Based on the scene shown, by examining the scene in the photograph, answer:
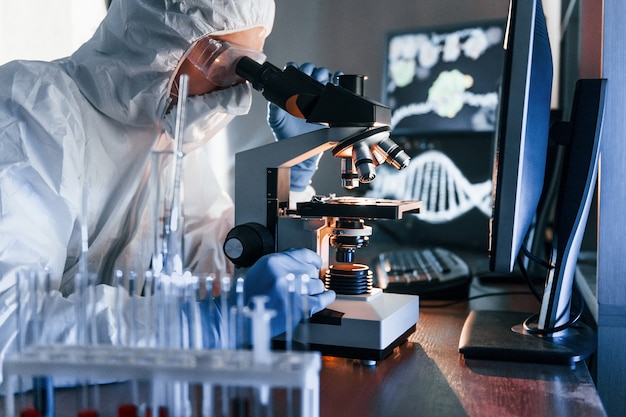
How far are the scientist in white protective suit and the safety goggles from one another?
0.08ft

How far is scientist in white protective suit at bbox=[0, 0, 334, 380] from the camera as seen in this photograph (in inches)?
43.9

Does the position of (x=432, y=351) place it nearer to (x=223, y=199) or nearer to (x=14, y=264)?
(x=14, y=264)

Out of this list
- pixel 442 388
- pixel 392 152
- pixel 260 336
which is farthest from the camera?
pixel 392 152

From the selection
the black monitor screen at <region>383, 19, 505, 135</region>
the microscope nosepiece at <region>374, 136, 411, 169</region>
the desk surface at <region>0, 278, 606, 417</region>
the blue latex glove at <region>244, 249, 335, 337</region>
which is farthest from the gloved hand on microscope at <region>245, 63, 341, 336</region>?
the black monitor screen at <region>383, 19, 505, 135</region>

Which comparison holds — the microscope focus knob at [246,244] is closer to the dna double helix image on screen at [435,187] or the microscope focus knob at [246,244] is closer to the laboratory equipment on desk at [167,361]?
the laboratory equipment on desk at [167,361]

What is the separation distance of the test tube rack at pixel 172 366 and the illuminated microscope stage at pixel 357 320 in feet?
1.32

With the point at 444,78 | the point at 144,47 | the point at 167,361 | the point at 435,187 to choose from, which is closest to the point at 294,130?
the point at 144,47

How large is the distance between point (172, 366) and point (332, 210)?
0.59 m

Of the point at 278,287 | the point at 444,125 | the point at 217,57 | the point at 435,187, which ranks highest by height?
the point at 217,57

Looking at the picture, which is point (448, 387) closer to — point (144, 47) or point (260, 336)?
point (260, 336)

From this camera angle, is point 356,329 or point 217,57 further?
point 217,57

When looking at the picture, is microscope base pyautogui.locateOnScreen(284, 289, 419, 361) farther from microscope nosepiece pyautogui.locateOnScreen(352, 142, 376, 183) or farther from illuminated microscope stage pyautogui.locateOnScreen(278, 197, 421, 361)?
microscope nosepiece pyautogui.locateOnScreen(352, 142, 376, 183)

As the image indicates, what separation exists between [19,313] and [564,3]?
6.55 ft

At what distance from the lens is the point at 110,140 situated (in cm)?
151
